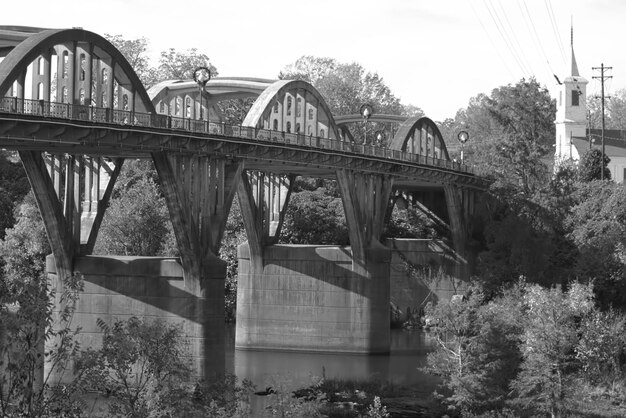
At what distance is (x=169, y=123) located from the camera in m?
55.8

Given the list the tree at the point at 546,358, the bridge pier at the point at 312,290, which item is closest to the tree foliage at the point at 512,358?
the tree at the point at 546,358

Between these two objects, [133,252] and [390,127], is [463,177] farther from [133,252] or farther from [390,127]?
[390,127]

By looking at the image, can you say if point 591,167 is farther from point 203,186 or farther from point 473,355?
point 473,355

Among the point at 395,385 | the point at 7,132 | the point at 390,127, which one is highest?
the point at 390,127

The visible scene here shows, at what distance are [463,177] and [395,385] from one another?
39053 mm

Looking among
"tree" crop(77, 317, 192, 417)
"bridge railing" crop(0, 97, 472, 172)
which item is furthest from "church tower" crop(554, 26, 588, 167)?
"tree" crop(77, 317, 192, 417)

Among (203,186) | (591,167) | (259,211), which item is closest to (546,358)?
(203,186)

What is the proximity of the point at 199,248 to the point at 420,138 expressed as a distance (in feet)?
159

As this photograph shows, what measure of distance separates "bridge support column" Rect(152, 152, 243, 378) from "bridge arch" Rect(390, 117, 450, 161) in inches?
1529

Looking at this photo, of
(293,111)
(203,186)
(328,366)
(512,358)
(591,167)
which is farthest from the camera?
(591,167)

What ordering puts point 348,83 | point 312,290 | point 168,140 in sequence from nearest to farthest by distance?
1. point 168,140
2. point 312,290
3. point 348,83

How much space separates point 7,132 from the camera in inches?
1790

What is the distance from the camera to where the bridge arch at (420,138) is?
97812mm

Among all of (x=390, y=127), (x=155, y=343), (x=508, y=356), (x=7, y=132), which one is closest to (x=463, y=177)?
(x=508, y=356)
